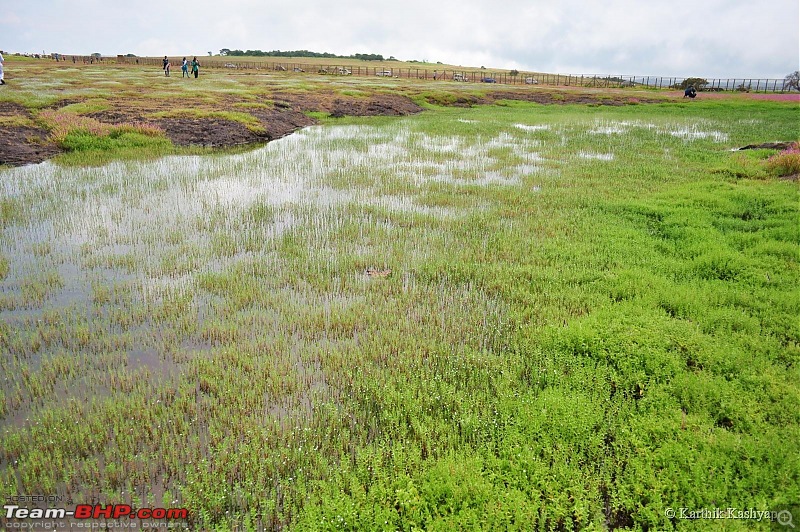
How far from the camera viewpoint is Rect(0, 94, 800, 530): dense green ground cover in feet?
16.3

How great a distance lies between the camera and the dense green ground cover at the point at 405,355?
4.96 metres

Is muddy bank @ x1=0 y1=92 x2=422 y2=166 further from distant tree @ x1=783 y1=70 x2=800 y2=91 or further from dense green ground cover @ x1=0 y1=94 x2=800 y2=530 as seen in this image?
distant tree @ x1=783 y1=70 x2=800 y2=91

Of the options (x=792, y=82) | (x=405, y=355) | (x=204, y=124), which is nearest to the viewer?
(x=405, y=355)

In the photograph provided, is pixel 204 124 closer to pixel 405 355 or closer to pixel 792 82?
pixel 405 355

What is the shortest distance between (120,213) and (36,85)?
139 feet

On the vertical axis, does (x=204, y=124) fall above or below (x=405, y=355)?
above

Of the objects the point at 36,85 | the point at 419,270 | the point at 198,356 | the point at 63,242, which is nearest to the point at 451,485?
the point at 198,356

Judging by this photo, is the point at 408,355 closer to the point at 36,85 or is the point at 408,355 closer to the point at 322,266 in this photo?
the point at 322,266

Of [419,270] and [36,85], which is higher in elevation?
[36,85]

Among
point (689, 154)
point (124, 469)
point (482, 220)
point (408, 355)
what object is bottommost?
point (124, 469)

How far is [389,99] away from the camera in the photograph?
49.6 meters

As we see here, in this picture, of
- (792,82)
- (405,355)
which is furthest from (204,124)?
(792,82)

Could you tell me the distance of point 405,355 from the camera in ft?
24.5

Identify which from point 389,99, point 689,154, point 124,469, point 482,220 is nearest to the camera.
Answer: point 124,469
